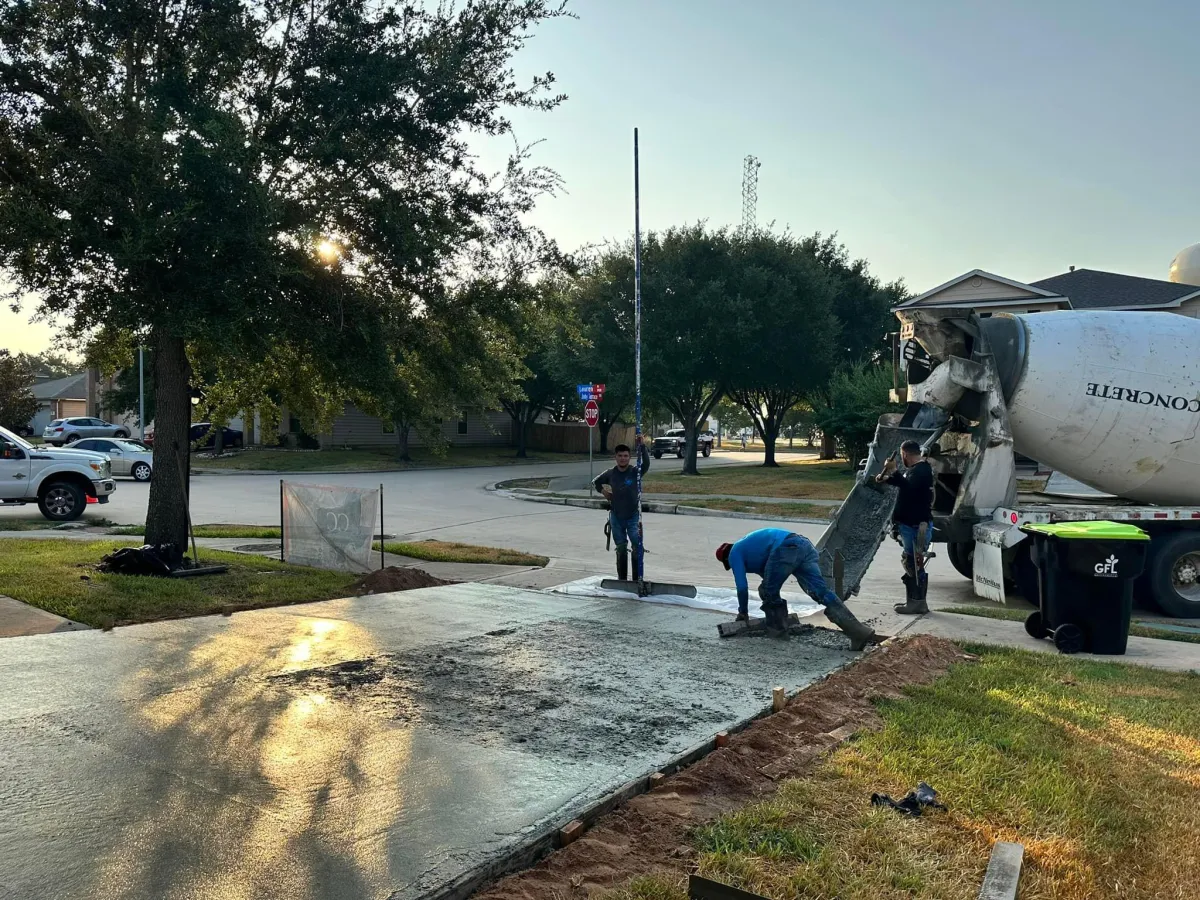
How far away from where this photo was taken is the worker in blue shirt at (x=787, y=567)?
26.1 feet

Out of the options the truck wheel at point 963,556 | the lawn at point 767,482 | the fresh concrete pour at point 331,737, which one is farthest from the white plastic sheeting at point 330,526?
the lawn at point 767,482

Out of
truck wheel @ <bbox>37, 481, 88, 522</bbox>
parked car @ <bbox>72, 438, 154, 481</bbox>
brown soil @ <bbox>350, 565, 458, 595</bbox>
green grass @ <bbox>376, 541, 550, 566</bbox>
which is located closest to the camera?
brown soil @ <bbox>350, 565, 458, 595</bbox>

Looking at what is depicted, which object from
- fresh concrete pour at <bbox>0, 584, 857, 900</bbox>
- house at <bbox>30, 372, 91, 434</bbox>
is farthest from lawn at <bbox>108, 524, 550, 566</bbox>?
house at <bbox>30, 372, 91, 434</bbox>

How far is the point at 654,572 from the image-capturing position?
1302 centimetres

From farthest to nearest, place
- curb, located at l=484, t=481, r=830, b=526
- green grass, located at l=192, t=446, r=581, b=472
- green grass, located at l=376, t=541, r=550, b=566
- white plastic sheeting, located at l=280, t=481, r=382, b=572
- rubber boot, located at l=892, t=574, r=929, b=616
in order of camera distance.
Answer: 1. green grass, located at l=192, t=446, r=581, b=472
2. curb, located at l=484, t=481, r=830, b=526
3. green grass, located at l=376, t=541, r=550, b=566
4. white plastic sheeting, located at l=280, t=481, r=382, b=572
5. rubber boot, located at l=892, t=574, r=929, b=616

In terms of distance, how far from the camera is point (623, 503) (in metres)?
11.1

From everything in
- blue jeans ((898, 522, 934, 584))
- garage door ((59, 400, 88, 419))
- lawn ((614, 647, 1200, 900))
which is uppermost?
garage door ((59, 400, 88, 419))

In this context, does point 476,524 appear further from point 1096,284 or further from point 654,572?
point 1096,284

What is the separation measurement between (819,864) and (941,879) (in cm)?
46

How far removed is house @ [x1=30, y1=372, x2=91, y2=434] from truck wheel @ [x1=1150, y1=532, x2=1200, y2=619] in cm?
7552

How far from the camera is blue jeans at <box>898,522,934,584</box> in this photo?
9727mm

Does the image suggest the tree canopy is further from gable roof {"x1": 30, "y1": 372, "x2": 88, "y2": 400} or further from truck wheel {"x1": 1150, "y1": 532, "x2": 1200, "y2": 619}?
gable roof {"x1": 30, "y1": 372, "x2": 88, "y2": 400}

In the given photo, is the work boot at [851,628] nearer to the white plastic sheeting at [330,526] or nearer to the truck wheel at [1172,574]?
the truck wheel at [1172,574]

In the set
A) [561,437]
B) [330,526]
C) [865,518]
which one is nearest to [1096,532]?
[865,518]
